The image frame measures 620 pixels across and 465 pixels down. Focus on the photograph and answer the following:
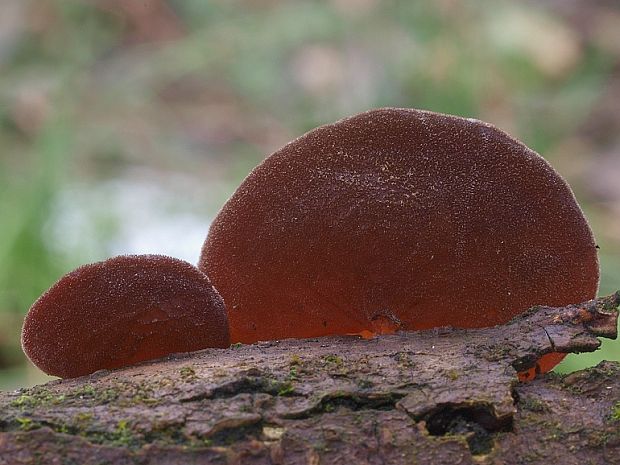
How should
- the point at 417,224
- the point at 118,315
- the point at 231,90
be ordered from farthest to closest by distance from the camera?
the point at 231,90 → the point at 417,224 → the point at 118,315

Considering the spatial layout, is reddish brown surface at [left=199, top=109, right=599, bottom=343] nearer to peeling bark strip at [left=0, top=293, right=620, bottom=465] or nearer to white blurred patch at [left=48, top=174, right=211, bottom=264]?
peeling bark strip at [left=0, top=293, right=620, bottom=465]

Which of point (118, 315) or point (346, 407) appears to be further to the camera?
point (118, 315)

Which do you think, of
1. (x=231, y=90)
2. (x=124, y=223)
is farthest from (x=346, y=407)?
(x=231, y=90)

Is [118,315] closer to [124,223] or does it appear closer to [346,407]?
[346,407]

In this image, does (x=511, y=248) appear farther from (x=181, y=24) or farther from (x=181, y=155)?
(x=181, y=24)

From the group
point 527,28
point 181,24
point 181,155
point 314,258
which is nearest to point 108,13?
point 181,24

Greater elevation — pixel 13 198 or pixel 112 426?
pixel 13 198

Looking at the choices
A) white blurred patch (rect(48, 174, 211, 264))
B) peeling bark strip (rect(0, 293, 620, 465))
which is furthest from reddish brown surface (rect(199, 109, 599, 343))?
white blurred patch (rect(48, 174, 211, 264))
